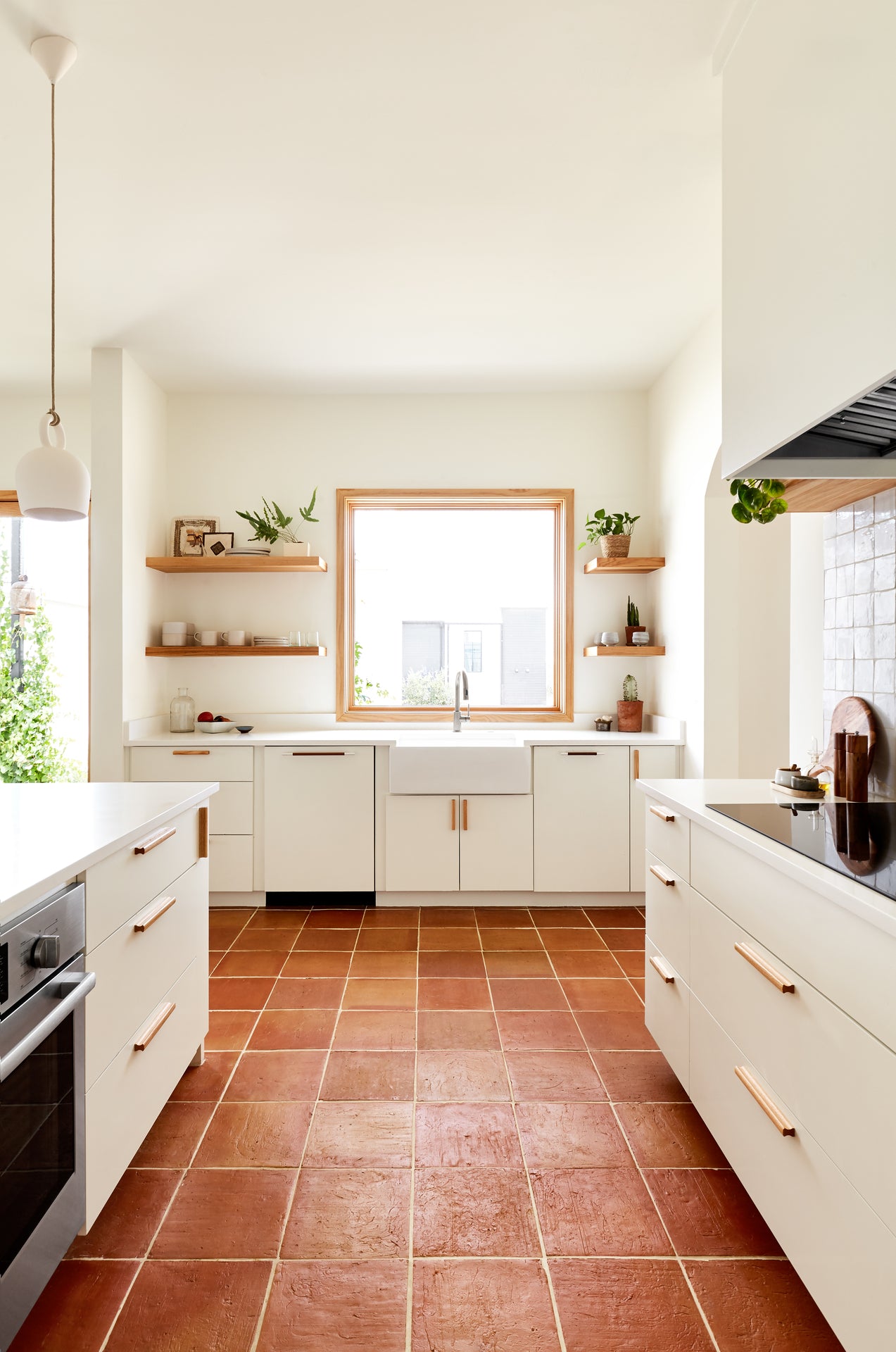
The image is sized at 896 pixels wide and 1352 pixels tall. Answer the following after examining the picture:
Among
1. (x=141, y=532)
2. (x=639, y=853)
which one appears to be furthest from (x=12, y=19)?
(x=639, y=853)

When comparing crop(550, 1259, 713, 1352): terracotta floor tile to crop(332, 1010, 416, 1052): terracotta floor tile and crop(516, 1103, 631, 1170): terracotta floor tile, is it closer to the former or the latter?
crop(516, 1103, 631, 1170): terracotta floor tile

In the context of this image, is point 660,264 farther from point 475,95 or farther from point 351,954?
point 351,954

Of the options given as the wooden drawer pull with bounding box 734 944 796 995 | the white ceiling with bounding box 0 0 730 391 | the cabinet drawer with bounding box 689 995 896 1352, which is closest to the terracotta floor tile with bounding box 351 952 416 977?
the cabinet drawer with bounding box 689 995 896 1352

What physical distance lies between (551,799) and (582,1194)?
2153 mm

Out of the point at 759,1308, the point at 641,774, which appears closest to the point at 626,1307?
the point at 759,1308

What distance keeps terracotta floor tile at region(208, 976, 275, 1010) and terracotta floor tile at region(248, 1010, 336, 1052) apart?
0.11 meters

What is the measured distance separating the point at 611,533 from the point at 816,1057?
10.7ft

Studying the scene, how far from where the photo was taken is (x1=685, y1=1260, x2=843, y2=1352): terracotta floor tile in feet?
4.41

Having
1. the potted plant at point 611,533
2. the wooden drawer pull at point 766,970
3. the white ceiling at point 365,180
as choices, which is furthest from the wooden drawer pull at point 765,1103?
the potted plant at point 611,533

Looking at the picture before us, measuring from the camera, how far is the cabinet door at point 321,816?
3811 millimetres

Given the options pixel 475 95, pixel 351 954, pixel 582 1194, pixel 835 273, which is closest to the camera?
pixel 835 273

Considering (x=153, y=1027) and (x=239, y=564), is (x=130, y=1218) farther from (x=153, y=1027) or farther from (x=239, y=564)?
(x=239, y=564)

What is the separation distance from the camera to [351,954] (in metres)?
3.25

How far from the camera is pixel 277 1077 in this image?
2240mm
